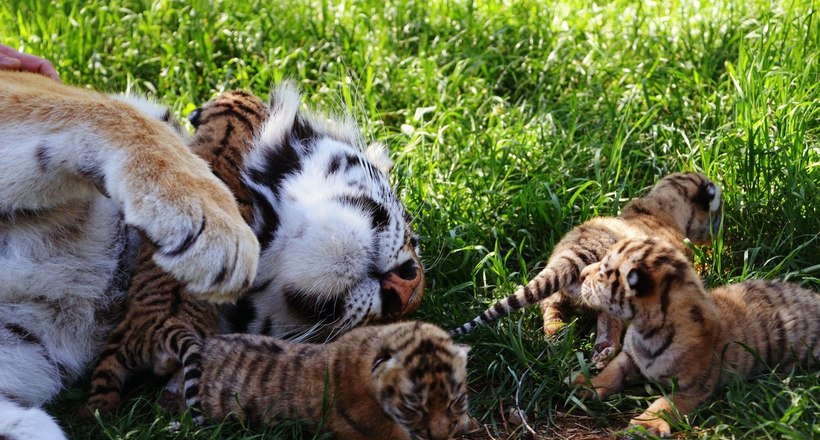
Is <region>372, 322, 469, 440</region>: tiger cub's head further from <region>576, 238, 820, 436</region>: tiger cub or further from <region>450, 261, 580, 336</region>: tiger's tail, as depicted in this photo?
<region>450, 261, 580, 336</region>: tiger's tail

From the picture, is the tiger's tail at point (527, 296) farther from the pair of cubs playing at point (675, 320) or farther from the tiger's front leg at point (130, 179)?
the tiger's front leg at point (130, 179)

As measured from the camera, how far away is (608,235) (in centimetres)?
403

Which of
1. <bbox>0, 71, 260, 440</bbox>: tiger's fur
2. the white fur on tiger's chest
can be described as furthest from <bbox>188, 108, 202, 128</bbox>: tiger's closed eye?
the white fur on tiger's chest

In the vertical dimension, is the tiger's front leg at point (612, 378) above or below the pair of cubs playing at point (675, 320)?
A: below

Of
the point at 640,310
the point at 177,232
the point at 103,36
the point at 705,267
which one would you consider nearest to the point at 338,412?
the point at 177,232

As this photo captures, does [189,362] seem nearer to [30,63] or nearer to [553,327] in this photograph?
[553,327]

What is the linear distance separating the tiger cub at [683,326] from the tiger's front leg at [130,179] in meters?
1.12

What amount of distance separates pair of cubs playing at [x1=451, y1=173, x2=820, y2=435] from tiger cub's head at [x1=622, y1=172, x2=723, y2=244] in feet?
1.98

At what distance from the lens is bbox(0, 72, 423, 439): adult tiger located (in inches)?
124

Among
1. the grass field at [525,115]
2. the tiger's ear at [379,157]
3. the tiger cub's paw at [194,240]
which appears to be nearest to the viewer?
the tiger cub's paw at [194,240]

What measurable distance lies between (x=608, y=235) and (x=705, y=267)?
421mm

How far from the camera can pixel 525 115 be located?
528cm

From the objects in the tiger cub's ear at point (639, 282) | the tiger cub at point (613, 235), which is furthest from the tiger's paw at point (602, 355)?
the tiger cub's ear at point (639, 282)

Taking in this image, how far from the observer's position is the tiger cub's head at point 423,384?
2973mm
